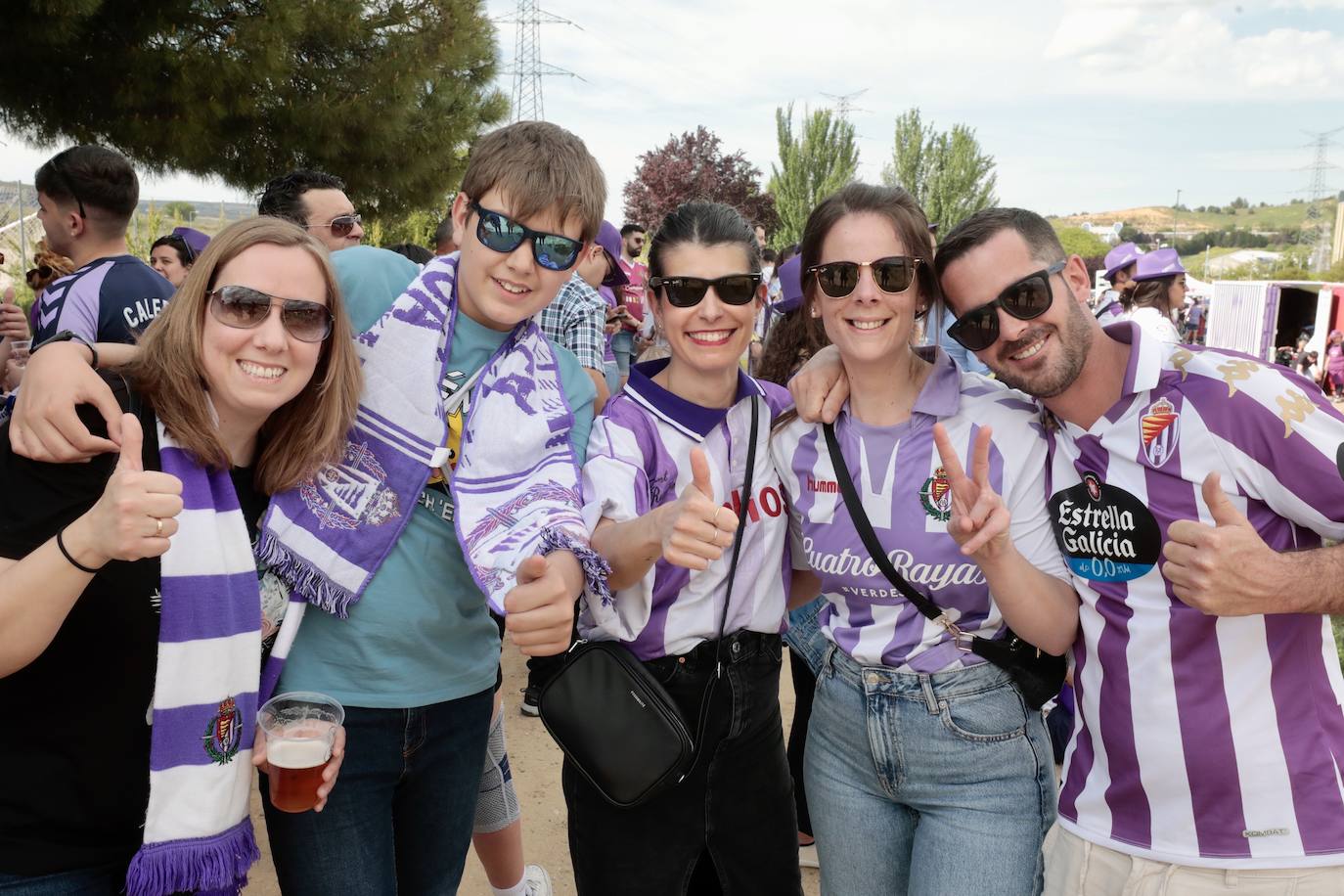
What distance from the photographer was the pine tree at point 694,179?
39938mm

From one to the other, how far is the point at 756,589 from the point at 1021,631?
0.62 m

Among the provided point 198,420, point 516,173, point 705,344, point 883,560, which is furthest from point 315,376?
point 883,560

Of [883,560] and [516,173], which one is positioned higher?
[516,173]

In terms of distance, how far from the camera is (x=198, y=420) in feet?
6.35

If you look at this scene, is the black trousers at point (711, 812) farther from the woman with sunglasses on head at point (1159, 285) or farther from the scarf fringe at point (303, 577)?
the woman with sunglasses on head at point (1159, 285)

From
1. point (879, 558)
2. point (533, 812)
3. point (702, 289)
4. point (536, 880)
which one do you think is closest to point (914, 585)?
point (879, 558)

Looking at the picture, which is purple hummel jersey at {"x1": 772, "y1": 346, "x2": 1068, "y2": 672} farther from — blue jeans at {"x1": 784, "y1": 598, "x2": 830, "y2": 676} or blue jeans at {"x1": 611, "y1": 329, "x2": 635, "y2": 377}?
blue jeans at {"x1": 611, "y1": 329, "x2": 635, "y2": 377}

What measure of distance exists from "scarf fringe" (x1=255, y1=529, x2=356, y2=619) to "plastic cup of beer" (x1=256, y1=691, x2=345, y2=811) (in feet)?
0.69

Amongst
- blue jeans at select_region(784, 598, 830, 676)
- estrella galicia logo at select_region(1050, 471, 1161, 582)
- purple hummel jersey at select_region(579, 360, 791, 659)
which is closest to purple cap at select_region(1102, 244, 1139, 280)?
blue jeans at select_region(784, 598, 830, 676)

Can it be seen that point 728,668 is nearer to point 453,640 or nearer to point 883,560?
point 883,560

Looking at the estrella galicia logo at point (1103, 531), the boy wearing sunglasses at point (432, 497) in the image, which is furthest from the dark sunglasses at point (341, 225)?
the estrella galicia logo at point (1103, 531)

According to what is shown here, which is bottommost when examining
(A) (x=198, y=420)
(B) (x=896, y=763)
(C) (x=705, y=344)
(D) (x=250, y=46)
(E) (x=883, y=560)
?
(B) (x=896, y=763)

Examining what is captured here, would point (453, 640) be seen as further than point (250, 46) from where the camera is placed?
No

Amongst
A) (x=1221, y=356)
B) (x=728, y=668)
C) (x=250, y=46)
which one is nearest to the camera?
(x=1221, y=356)
